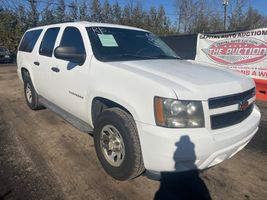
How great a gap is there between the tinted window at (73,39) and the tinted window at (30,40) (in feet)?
4.98

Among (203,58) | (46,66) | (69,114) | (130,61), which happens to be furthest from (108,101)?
(203,58)

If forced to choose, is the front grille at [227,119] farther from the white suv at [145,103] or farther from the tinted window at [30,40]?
the tinted window at [30,40]

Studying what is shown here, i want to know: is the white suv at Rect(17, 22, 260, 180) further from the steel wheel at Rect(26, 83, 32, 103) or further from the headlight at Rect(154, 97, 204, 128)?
the steel wheel at Rect(26, 83, 32, 103)

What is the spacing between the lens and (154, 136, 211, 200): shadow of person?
2.45 metres

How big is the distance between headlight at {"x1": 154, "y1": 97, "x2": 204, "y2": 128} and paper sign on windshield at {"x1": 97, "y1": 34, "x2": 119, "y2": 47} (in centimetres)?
154

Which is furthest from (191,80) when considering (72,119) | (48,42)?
(48,42)

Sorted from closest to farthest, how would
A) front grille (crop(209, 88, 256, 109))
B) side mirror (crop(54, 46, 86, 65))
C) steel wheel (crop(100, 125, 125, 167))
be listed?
→ front grille (crop(209, 88, 256, 109)) < steel wheel (crop(100, 125, 125, 167)) < side mirror (crop(54, 46, 86, 65))

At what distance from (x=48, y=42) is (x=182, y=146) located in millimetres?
3547

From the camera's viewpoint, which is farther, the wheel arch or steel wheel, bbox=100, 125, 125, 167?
steel wheel, bbox=100, 125, 125, 167

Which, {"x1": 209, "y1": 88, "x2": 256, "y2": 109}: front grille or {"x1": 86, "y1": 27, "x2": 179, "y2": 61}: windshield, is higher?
{"x1": 86, "y1": 27, "x2": 179, "y2": 61}: windshield

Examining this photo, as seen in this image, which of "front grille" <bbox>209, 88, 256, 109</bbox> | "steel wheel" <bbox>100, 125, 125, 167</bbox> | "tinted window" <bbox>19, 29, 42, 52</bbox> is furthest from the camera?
"tinted window" <bbox>19, 29, 42, 52</bbox>

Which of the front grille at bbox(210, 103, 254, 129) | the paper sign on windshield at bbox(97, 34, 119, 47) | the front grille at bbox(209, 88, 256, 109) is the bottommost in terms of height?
the front grille at bbox(210, 103, 254, 129)

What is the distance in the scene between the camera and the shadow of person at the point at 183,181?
245cm

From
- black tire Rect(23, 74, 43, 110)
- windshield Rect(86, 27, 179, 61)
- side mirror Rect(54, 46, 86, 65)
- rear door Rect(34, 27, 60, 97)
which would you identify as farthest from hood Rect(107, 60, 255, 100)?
black tire Rect(23, 74, 43, 110)
